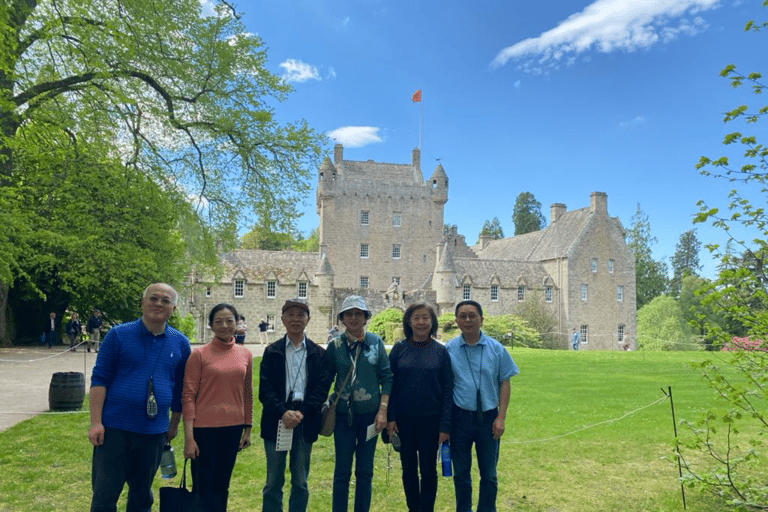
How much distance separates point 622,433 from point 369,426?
271 inches

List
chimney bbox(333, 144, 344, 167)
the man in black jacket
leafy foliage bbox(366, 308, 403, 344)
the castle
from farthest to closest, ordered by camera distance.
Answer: chimney bbox(333, 144, 344, 167)
the castle
leafy foliage bbox(366, 308, 403, 344)
the man in black jacket

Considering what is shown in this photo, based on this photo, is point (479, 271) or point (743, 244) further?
point (479, 271)

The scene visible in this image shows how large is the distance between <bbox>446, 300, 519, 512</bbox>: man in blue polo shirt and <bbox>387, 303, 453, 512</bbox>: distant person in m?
0.18

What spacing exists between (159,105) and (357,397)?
1663 centimetres

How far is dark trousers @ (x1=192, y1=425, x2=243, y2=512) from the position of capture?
16.0 feet

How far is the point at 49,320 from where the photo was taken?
27.7 metres

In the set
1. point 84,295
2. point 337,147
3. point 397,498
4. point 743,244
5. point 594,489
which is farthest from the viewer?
point 337,147

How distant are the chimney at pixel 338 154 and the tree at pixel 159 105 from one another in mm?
29166

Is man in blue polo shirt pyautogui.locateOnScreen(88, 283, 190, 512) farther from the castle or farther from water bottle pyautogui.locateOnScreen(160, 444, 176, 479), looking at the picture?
the castle

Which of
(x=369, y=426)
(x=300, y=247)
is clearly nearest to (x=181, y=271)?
(x=369, y=426)

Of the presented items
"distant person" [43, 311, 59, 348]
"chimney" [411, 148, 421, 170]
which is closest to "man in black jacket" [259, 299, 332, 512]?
"distant person" [43, 311, 59, 348]

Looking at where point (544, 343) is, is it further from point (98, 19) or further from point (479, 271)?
point (98, 19)

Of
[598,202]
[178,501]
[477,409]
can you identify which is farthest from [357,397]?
[598,202]

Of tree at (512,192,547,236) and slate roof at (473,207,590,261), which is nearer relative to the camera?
slate roof at (473,207,590,261)
